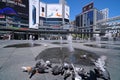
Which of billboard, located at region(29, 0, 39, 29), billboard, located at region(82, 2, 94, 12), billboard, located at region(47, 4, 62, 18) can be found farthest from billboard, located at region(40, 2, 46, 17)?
billboard, located at region(82, 2, 94, 12)

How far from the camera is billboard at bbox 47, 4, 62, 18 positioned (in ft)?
316

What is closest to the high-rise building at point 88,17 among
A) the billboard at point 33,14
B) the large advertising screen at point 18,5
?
the billboard at point 33,14

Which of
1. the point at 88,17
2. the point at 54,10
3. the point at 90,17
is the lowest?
the point at 90,17

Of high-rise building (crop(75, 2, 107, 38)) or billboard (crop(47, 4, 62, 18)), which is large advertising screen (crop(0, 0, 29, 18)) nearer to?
billboard (crop(47, 4, 62, 18))

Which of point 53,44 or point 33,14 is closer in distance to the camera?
point 53,44

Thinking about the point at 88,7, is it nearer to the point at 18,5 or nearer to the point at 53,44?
the point at 18,5

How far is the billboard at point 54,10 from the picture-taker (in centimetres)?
9619

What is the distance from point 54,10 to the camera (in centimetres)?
9769

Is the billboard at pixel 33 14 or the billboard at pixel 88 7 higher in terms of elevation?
the billboard at pixel 88 7

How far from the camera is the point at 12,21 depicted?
211 ft

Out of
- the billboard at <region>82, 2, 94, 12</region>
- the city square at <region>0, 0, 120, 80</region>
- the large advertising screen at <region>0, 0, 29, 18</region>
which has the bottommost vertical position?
the city square at <region>0, 0, 120, 80</region>

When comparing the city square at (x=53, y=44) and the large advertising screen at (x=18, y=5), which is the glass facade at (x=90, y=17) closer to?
the city square at (x=53, y=44)

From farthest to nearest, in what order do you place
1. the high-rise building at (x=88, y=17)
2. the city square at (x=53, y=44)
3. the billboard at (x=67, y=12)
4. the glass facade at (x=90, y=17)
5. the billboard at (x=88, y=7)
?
the billboard at (x=88, y=7), the glass facade at (x=90, y=17), the billboard at (x=67, y=12), the high-rise building at (x=88, y=17), the city square at (x=53, y=44)

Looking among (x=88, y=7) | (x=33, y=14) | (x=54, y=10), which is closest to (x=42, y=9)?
(x=54, y=10)
